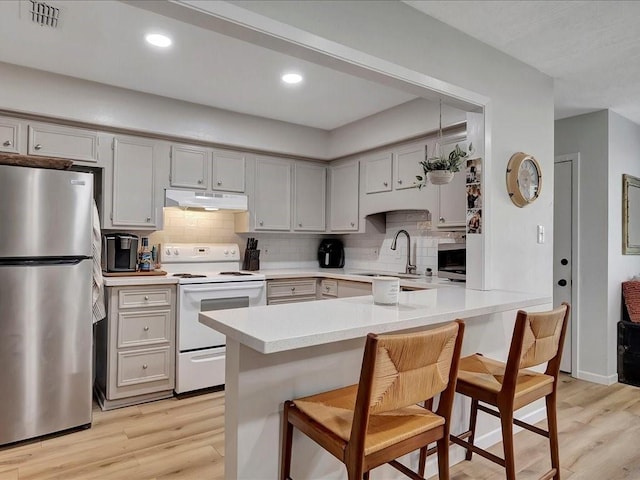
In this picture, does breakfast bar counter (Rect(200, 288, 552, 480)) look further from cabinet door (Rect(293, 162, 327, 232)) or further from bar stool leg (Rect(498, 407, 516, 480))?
cabinet door (Rect(293, 162, 327, 232))

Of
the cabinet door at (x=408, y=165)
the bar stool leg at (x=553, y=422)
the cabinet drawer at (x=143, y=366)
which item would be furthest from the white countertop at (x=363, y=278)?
the bar stool leg at (x=553, y=422)

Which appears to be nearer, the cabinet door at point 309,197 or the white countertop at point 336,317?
the white countertop at point 336,317

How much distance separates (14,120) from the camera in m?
2.96

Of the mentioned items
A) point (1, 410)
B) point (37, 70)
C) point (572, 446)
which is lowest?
point (572, 446)

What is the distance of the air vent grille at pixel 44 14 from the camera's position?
2.16m

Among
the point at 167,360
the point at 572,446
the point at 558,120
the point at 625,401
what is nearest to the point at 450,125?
the point at 558,120

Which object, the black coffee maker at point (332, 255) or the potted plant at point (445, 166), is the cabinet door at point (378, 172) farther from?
the potted plant at point (445, 166)

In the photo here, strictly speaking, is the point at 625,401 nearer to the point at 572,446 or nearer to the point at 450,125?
the point at 572,446

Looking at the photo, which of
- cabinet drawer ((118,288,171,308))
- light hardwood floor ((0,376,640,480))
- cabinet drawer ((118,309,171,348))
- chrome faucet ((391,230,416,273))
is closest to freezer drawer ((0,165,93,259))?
cabinet drawer ((118,288,171,308))

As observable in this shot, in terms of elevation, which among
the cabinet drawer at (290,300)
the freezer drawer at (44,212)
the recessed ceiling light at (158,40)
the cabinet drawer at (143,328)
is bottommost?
the cabinet drawer at (143,328)

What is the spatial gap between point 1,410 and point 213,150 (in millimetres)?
2465

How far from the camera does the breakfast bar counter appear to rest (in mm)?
1401

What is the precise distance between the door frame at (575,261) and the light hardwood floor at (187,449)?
0.73m

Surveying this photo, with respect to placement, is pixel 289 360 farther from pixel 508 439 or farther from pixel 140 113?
pixel 140 113
